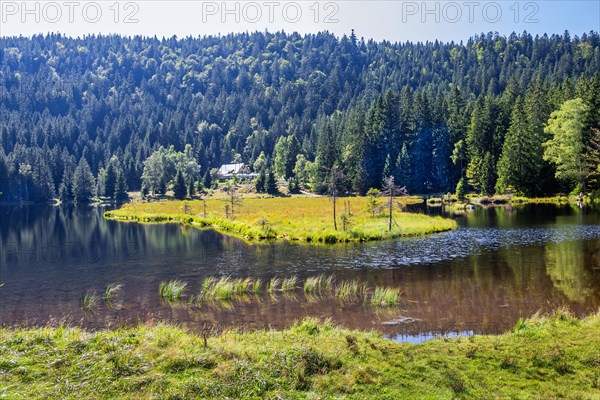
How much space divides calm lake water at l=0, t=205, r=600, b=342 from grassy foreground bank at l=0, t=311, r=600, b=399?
17.1 ft

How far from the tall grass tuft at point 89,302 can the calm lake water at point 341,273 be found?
0.32 meters

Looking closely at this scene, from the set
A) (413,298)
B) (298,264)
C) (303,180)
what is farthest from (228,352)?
(303,180)

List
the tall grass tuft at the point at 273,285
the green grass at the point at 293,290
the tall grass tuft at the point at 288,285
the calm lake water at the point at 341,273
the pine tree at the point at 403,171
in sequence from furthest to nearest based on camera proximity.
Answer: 1. the pine tree at the point at 403,171
2. the tall grass tuft at the point at 288,285
3. the tall grass tuft at the point at 273,285
4. the green grass at the point at 293,290
5. the calm lake water at the point at 341,273

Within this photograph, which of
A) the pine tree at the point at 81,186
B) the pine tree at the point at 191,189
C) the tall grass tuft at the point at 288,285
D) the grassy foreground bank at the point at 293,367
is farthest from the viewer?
the pine tree at the point at 81,186

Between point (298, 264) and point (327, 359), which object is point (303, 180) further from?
point (327, 359)

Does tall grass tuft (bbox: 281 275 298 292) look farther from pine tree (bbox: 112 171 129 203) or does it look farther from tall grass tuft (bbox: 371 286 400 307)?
pine tree (bbox: 112 171 129 203)

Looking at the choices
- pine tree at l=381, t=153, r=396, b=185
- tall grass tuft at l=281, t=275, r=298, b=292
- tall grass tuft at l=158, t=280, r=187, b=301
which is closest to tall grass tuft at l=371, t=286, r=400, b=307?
tall grass tuft at l=281, t=275, r=298, b=292

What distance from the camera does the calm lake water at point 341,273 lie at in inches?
873

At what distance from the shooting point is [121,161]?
167500 millimetres

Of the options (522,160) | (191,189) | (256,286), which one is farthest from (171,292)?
(191,189)

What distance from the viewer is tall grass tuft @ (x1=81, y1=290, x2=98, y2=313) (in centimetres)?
2500

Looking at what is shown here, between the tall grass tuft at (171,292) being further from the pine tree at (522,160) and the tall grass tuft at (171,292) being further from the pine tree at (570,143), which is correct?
the pine tree at (522,160)

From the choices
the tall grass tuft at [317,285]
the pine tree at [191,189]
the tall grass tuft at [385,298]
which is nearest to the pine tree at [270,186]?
the pine tree at [191,189]

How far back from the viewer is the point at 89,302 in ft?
83.9
